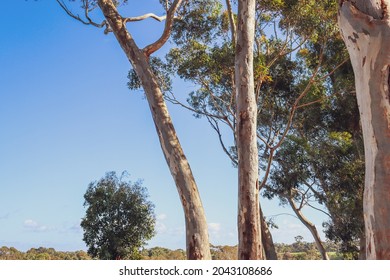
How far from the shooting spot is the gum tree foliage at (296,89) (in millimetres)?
12008

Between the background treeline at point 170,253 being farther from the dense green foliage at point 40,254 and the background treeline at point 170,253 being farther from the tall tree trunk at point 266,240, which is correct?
the tall tree trunk at point 266,240

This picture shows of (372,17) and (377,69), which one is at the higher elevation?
(372,17)

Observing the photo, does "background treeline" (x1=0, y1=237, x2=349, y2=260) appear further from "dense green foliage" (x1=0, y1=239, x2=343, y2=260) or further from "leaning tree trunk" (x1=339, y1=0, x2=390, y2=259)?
"leaning tree trunk" (x1=339, y1=0, x2=390, y2=259)

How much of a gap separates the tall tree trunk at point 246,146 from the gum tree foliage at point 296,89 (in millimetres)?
3430

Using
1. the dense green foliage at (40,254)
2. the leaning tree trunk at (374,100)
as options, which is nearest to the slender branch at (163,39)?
the leaning tree trunk at (374,100)

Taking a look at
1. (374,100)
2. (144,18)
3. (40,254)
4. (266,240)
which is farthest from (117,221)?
(374,100)

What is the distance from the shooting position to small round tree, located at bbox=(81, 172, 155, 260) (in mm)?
13453

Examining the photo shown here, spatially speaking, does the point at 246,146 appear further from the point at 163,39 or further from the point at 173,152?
the point at 163,39

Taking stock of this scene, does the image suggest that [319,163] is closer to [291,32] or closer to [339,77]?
[339,77]

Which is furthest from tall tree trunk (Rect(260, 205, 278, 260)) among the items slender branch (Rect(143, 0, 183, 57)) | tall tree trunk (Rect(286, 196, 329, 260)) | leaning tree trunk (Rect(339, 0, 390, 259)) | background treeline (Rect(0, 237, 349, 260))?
leaning tree trunk (Rect(339, 0, 390, 259))

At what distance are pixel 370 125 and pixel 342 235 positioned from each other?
10.7 metres

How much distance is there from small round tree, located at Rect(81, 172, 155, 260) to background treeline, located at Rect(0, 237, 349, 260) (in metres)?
0.54

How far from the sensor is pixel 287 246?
17406mm
